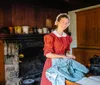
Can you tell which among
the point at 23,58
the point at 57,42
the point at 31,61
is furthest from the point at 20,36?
the point at 57,42

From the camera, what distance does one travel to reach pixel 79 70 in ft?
4.85

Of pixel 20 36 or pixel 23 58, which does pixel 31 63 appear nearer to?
pixel 23 58

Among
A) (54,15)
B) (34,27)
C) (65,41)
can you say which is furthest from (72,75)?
(54,15)

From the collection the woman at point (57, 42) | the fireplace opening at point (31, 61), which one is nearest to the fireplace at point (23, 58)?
the fireplace opening at point (31, 61)

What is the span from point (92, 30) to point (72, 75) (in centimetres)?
318

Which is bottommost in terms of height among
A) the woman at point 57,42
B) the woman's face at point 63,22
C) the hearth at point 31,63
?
the hearth at point 31,63

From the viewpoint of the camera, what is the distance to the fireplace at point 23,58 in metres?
3.95

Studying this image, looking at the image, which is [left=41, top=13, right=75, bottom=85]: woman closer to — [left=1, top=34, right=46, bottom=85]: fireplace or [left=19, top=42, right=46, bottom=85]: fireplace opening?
[left=1, top=34, right=46, bottom=85]: fireplace

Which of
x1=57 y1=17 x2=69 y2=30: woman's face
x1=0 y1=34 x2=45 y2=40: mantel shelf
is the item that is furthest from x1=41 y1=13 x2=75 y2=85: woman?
x1=0 y1=34 x2=45 y2=40: mantel shelf

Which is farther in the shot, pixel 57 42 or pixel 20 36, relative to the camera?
pixel 20 36

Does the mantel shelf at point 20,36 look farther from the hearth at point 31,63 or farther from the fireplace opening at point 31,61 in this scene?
the hearth at point 31,63

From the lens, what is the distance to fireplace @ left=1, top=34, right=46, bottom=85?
13.0ft

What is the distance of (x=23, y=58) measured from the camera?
14.5 feet

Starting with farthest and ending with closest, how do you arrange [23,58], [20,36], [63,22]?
1. [23,58]
2. [20,36]
3. [63,22]
